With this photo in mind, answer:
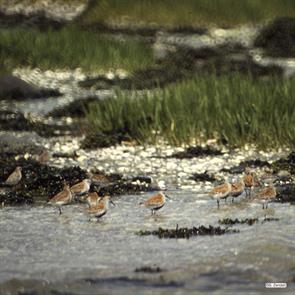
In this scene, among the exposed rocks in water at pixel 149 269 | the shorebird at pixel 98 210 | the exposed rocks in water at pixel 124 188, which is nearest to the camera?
the exposed rocks in water at pixel 149 269

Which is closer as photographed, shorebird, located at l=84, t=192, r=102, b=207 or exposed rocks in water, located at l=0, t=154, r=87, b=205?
shorebird, located at l=84, t=192, r=102, b=207

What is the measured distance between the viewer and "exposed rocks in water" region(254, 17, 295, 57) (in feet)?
119

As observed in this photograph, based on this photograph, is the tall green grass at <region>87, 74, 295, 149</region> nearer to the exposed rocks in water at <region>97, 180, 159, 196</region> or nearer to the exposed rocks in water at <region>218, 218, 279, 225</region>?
the exposed rocks in water at <region>97, 180, 159, 196</region>

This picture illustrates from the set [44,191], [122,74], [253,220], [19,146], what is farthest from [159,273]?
[122,74]

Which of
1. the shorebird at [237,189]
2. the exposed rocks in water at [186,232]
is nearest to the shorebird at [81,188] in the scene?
the shorebird at [237,189]

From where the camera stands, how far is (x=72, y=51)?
32.8 metres

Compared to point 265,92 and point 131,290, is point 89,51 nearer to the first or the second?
point 265,92

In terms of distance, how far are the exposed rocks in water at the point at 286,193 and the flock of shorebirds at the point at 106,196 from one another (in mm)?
223

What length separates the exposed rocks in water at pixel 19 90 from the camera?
28344 millimetres

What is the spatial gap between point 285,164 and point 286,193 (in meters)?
2.38

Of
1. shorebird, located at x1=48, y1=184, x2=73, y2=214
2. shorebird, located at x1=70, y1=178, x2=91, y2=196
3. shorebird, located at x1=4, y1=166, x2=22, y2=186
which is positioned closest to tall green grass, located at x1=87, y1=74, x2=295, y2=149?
shorebird, located at x1=4, y1=166, x2=22, y2=186

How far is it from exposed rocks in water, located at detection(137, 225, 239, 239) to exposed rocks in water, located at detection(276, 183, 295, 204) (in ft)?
7.38

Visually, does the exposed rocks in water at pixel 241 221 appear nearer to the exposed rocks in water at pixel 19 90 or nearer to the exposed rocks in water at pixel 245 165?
the exposed rocks in water at pixel 245 165

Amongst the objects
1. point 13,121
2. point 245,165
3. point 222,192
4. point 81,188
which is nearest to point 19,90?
point 13,121
